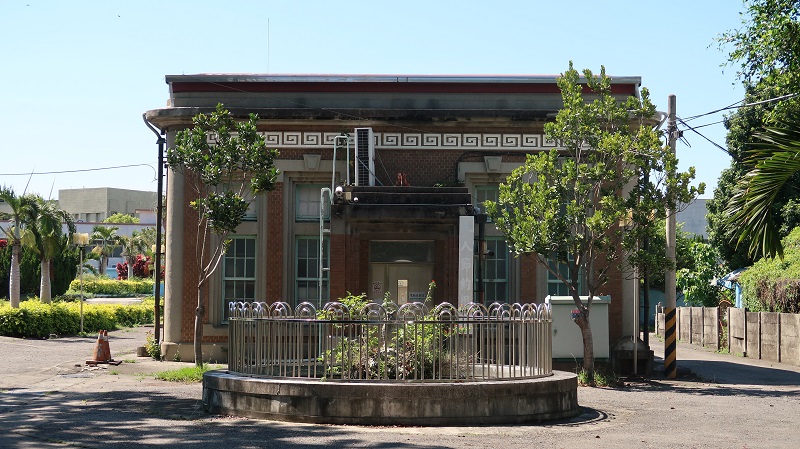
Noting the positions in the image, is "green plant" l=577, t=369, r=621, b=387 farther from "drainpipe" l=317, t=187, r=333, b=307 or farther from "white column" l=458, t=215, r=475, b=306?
"drainpipe" l=317, t=187, r=333, b=307

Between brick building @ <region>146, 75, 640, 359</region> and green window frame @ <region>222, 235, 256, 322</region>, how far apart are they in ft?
0.08

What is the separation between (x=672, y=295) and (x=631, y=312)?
7.10 ft

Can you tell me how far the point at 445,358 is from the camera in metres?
13.6

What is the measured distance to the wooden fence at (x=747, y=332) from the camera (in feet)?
85.5

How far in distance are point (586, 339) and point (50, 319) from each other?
1889 cm

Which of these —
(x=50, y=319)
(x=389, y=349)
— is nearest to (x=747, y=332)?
(x=389, y=349)

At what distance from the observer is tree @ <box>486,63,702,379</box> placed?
63.9 ft

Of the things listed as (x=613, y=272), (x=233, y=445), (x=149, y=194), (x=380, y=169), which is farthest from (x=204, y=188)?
(x=149, y=194)

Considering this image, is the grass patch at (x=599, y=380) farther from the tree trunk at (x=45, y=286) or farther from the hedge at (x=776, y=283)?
the tree trunk at (x=45, y=286)

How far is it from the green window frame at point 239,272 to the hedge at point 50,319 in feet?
30.4

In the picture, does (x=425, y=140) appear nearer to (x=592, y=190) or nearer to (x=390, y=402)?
(x=592, y=190)

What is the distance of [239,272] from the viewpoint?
24.3 metres

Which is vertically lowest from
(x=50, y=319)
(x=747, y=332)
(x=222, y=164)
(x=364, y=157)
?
(x=747, y=332)

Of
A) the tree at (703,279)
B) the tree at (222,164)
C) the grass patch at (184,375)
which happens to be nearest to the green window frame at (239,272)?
the tree at (222,164)
